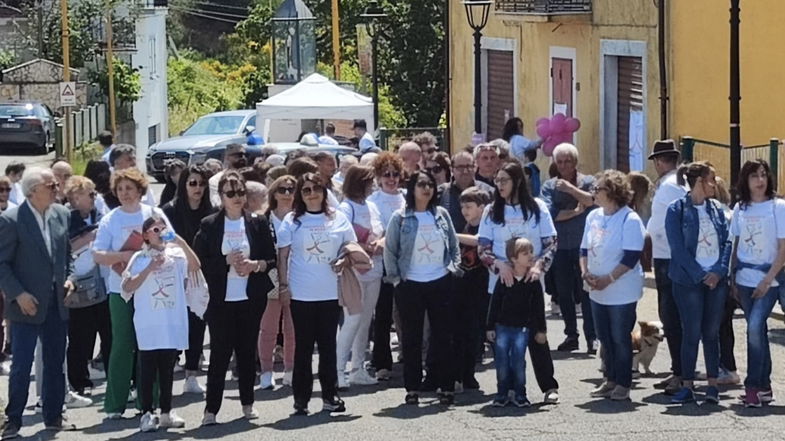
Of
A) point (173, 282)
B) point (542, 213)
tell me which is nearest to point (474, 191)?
point (542, 213)

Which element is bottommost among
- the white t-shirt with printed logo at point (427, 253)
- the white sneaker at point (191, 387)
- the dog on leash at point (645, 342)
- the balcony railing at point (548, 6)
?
the white sneaker at point (191, 387)

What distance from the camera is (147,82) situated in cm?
6869

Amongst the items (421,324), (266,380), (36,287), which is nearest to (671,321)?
(421,324)

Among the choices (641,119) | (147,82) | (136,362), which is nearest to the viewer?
(136,362)

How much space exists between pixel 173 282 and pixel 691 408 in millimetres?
3673

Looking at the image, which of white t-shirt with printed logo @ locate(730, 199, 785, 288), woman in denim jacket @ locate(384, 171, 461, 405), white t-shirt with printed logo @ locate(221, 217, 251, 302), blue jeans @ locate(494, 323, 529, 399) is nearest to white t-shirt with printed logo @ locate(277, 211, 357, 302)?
white t-shirt with printed logo @ locate(221, 217, 251, 302)

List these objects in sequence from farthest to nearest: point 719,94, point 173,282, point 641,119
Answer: point 641,119 < point 719,94 < point 173,282

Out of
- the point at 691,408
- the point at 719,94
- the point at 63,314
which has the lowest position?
the point at 691,408

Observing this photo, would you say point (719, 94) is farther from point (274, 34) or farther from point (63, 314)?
point (274, 34)

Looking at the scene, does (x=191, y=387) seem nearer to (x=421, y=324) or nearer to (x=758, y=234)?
(x=421, y=324)

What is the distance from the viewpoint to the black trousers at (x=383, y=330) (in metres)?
13.3

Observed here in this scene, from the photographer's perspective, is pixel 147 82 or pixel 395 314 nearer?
pixel 395 314

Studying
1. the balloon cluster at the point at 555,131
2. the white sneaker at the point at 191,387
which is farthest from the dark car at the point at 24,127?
the white sneaker at the point at 191,387

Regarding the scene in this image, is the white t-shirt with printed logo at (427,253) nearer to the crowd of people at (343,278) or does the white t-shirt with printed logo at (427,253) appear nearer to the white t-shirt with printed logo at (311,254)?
the crowd of people at (343,278)
